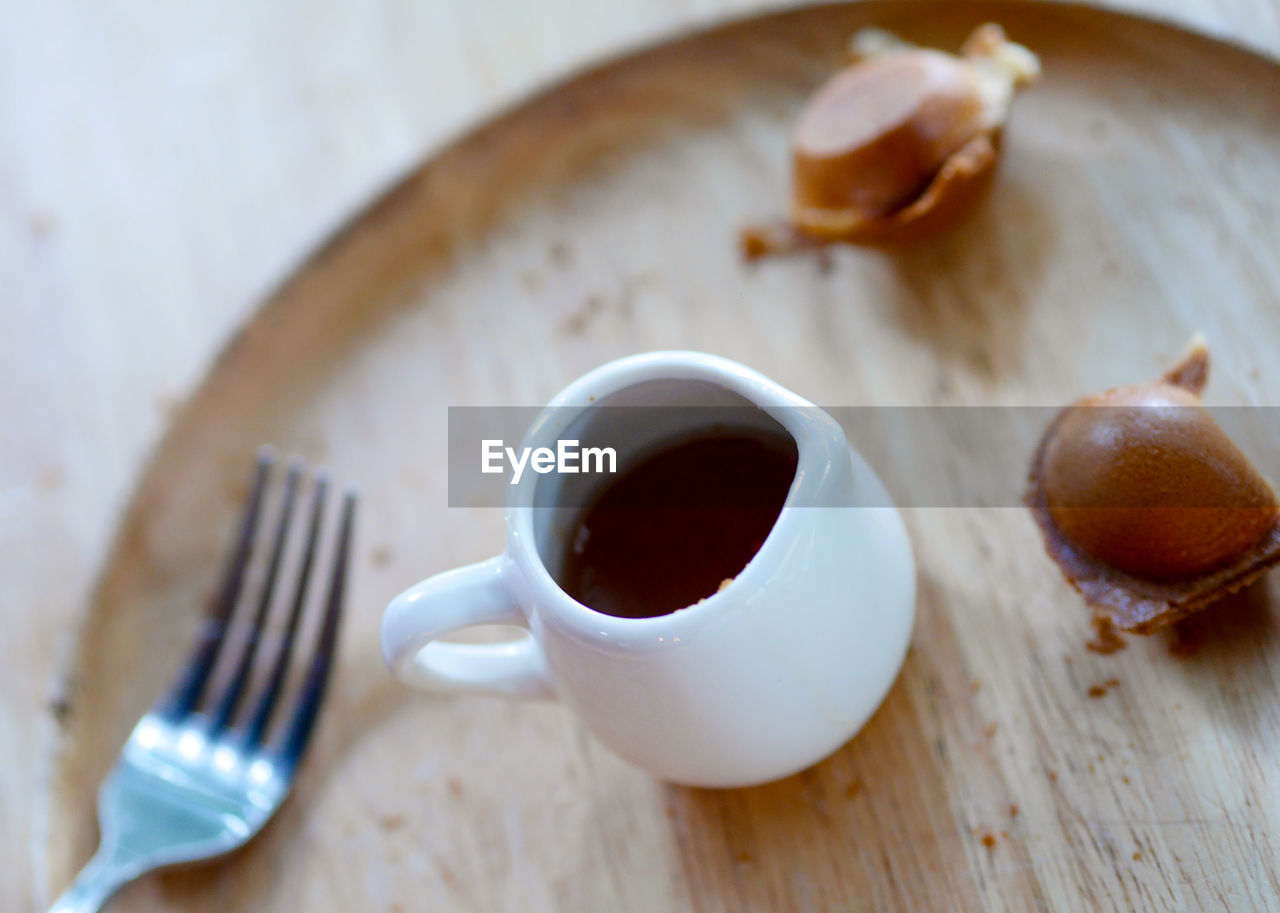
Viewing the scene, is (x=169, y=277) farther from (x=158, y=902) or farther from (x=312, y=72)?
(x=158, y=902)

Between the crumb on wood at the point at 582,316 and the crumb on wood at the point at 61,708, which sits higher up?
the crumb on wood at the point at 582,316

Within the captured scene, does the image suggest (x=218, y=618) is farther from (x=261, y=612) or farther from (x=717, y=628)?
(x=717, y=628)

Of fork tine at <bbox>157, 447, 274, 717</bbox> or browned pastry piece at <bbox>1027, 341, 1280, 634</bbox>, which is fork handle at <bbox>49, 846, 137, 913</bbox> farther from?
browned pastry piece at <bbox>1027, 341, 1280, 634</bbox>

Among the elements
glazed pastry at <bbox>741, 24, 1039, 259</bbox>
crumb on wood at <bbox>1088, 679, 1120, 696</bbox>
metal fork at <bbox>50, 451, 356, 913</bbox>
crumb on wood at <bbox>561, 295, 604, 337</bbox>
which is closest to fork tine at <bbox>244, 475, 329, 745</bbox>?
metal fork at <bbox>50, 451, 356, 913</bbox>

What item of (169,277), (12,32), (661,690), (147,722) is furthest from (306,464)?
(12,32)

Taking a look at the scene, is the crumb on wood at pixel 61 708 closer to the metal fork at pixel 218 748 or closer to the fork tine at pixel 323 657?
the metal fork at pixel 218 748

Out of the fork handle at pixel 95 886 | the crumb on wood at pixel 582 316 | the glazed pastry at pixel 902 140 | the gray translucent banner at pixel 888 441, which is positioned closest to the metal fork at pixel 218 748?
the fork handle at pixel 95 886
